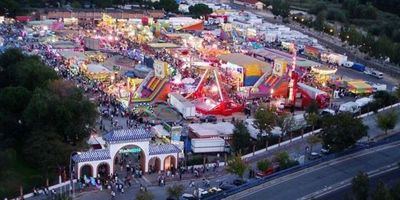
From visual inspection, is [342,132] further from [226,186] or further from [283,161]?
[226,186]

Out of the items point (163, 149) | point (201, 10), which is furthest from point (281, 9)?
point (163, 149)

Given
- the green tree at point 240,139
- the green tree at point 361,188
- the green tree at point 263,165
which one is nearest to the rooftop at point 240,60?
the green tree at point 240,139

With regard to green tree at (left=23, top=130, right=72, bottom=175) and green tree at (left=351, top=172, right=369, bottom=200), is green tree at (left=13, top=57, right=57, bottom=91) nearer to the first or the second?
green tree at (left=23, top=130, right=72, bottom=175)

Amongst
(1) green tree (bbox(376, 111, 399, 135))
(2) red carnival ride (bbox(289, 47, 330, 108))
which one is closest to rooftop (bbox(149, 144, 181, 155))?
(1) green tree (bbox(376, 111, 399, 135))

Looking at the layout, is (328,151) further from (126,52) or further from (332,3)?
(332,3)

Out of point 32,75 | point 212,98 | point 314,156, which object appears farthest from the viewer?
point 212,98

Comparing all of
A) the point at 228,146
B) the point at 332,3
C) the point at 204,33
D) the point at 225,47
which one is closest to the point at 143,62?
the point at 225,47

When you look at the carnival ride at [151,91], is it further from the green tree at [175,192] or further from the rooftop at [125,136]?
the green tree at [175,192]
